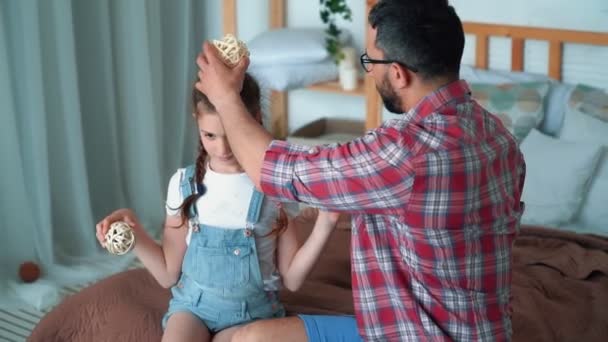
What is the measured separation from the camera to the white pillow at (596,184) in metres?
2.70

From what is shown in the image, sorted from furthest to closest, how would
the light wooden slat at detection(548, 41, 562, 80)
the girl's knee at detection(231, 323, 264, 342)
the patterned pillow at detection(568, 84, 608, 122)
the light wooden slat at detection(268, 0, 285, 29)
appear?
the light wooden slat at detection(268, 0, 285, 29)
the light wooden slat at detection(548, 41, 562, 80)
the patterned pillow at detection(568, 84, 608, 122)
the girl's knee at detection(231, 323, 264, 342)

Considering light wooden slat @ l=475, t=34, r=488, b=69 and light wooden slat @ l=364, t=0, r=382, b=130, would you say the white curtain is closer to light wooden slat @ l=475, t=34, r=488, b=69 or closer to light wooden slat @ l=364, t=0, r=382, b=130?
light wooden slat @ l=364, t=0, r=382, b=130

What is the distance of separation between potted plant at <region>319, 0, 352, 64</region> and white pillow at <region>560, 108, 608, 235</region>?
3.34 ft

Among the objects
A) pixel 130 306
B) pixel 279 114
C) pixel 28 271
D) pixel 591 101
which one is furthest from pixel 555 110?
pixel 28 271

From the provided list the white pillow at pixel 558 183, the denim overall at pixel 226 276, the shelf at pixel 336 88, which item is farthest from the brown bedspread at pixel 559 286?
the shelf at pixel 336 88

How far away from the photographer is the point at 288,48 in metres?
3.41

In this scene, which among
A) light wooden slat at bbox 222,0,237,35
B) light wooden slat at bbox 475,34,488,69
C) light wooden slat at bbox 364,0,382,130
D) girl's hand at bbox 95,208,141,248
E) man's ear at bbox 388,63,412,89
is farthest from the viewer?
light wooden slat at bbox 222,0,237,35

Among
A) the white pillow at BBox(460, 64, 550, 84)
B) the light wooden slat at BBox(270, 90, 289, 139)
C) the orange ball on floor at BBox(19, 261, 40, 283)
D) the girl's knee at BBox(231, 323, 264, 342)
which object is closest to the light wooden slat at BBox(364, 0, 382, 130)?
the white pillow at BBox(460, 64, 550, 84)

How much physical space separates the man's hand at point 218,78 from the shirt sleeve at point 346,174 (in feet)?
0.40

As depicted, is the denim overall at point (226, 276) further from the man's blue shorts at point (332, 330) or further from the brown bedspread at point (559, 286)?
the brown bedspread at point (559, 286)

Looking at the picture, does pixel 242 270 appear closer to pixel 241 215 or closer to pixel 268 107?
pixel 241 215

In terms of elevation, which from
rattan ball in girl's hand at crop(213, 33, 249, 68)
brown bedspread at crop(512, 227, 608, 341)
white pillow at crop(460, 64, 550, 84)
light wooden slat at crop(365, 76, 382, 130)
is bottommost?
brown bedspread at crop(512, 227, 608, 341)

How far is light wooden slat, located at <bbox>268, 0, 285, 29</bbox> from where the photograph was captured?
3799 mm

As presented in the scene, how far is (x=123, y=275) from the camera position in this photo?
228 cm
